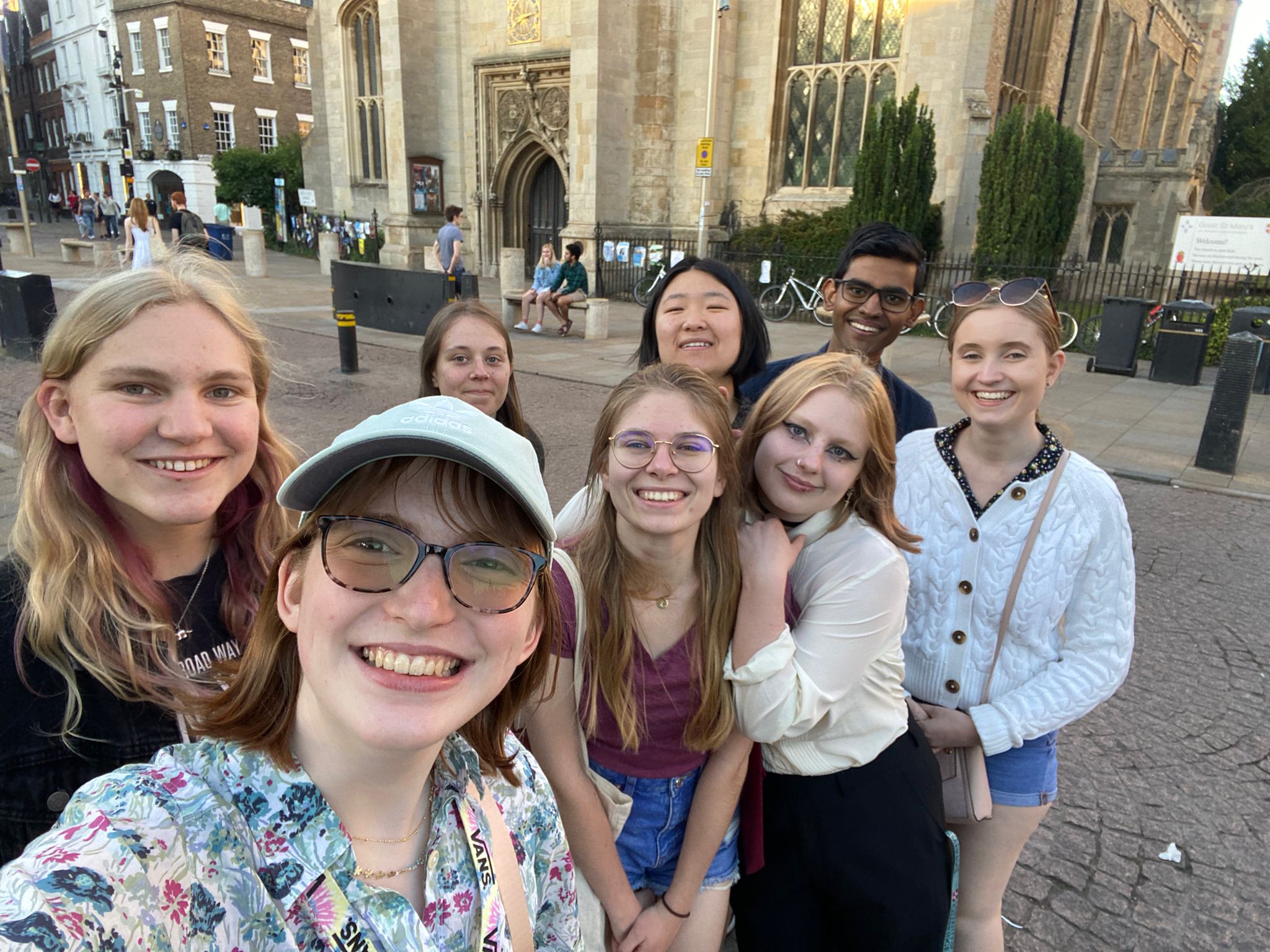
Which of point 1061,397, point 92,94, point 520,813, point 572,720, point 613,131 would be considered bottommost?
point 1061,397

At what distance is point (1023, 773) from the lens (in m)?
2.00

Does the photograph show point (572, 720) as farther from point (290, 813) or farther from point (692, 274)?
point (692, 274)

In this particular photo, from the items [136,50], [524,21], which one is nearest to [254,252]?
[524,21]

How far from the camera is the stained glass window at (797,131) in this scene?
18562mm

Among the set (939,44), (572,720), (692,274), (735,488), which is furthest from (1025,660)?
(939,44)

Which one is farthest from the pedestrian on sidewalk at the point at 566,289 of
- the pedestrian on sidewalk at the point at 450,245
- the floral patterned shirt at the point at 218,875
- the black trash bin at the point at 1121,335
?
the floral patterned shirt at the point at 218,875

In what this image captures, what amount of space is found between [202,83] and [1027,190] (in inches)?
1622

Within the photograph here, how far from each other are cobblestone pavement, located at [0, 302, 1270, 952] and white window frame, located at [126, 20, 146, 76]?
4559cm

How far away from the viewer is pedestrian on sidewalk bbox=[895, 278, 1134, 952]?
6.31 ft

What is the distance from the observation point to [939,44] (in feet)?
52.5

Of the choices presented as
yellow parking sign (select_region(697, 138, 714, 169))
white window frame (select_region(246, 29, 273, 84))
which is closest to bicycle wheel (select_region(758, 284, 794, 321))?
yellow parking sign (select_region(697, 138, 714, 169))

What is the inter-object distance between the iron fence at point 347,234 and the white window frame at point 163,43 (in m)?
19.1

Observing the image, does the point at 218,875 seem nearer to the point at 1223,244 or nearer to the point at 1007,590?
the point at 1007,590

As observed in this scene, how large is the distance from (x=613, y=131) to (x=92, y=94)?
4376cm
